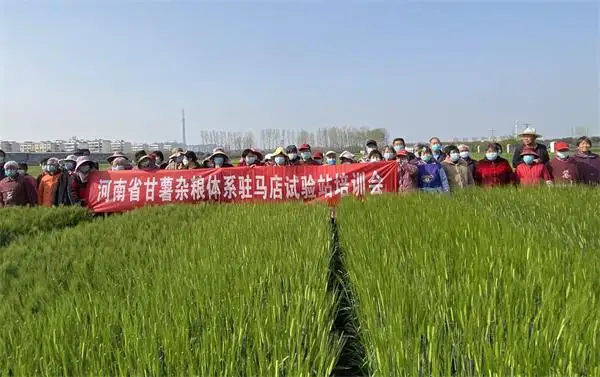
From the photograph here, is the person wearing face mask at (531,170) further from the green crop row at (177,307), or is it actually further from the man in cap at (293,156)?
the green crop row at (177,307)

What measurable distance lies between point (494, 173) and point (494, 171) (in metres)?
0.03

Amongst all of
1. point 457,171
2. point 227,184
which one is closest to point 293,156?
point 227,184

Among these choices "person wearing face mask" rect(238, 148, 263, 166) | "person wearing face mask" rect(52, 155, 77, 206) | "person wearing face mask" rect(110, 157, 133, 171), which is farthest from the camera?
"person wearing face mask" rect(110, 157, 133, 171)

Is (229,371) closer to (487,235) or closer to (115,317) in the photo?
(115,317)

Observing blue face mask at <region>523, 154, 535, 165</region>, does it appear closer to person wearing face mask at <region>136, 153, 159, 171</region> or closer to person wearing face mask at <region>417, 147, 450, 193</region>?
person wearing face mask at <region>417, 147, 450, 193</region>

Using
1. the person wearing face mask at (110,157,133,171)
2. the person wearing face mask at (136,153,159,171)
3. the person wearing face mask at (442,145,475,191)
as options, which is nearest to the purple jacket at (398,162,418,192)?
the person wearing face mask at (442,145,475,191)

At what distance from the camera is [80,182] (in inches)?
247

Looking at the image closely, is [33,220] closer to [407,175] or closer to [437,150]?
[407,175]

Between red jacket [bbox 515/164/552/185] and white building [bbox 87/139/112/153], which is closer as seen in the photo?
red jacket [bbox 515/164/552/185]

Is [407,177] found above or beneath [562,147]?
beneath

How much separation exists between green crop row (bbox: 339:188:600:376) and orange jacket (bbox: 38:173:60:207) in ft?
17.6

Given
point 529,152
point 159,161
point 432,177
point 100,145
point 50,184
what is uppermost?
point 100,145

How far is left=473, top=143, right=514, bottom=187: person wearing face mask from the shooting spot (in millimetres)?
5977

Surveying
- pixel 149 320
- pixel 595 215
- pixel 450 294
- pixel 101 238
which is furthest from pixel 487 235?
pixel 101 238
